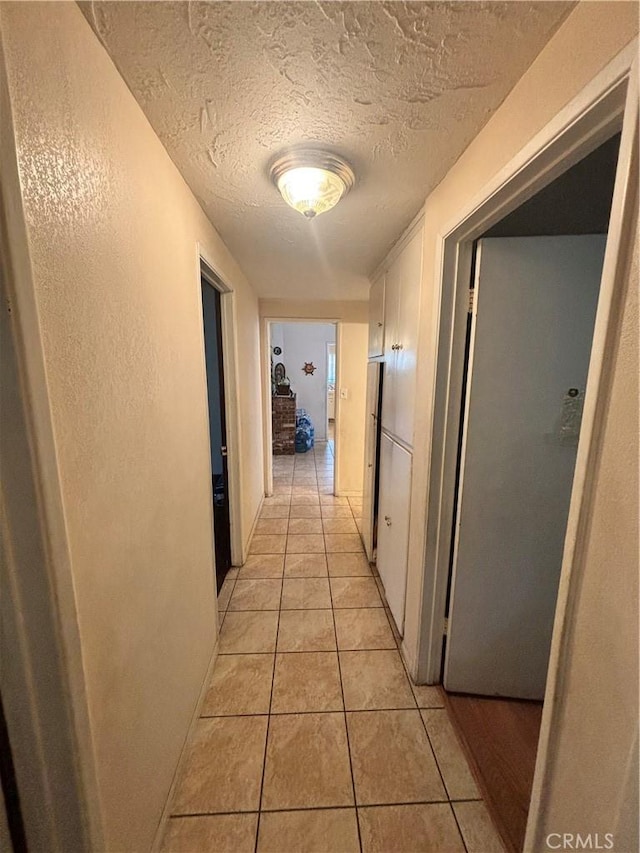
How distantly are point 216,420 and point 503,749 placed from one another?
2.61 m

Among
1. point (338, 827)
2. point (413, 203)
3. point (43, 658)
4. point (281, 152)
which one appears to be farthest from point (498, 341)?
point (338, 827)

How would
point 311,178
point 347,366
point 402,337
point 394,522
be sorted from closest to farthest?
point 311,178 < point 402,337 < point 394,522 < point 347,366

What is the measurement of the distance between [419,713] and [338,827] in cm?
53

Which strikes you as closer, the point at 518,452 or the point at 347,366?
the point at 518,452

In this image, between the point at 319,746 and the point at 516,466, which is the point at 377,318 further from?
the point at 319,746

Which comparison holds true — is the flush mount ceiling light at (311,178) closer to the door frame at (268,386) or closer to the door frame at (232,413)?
the door frame at (232,413)

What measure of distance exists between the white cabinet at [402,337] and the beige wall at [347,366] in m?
1.46

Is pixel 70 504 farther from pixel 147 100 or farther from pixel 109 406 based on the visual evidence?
pixel 147 100

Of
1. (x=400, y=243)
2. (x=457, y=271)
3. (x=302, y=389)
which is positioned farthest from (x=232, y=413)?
(x=302, y=389)

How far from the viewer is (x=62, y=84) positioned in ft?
2.03

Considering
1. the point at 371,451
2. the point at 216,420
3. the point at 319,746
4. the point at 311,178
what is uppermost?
the point at 311,178

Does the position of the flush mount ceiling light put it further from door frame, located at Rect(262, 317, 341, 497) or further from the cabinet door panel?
door frame, located at Rect(262, 317, 341, 497)

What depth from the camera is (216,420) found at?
284cm

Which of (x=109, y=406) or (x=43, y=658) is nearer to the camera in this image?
(x=43, y=658)
